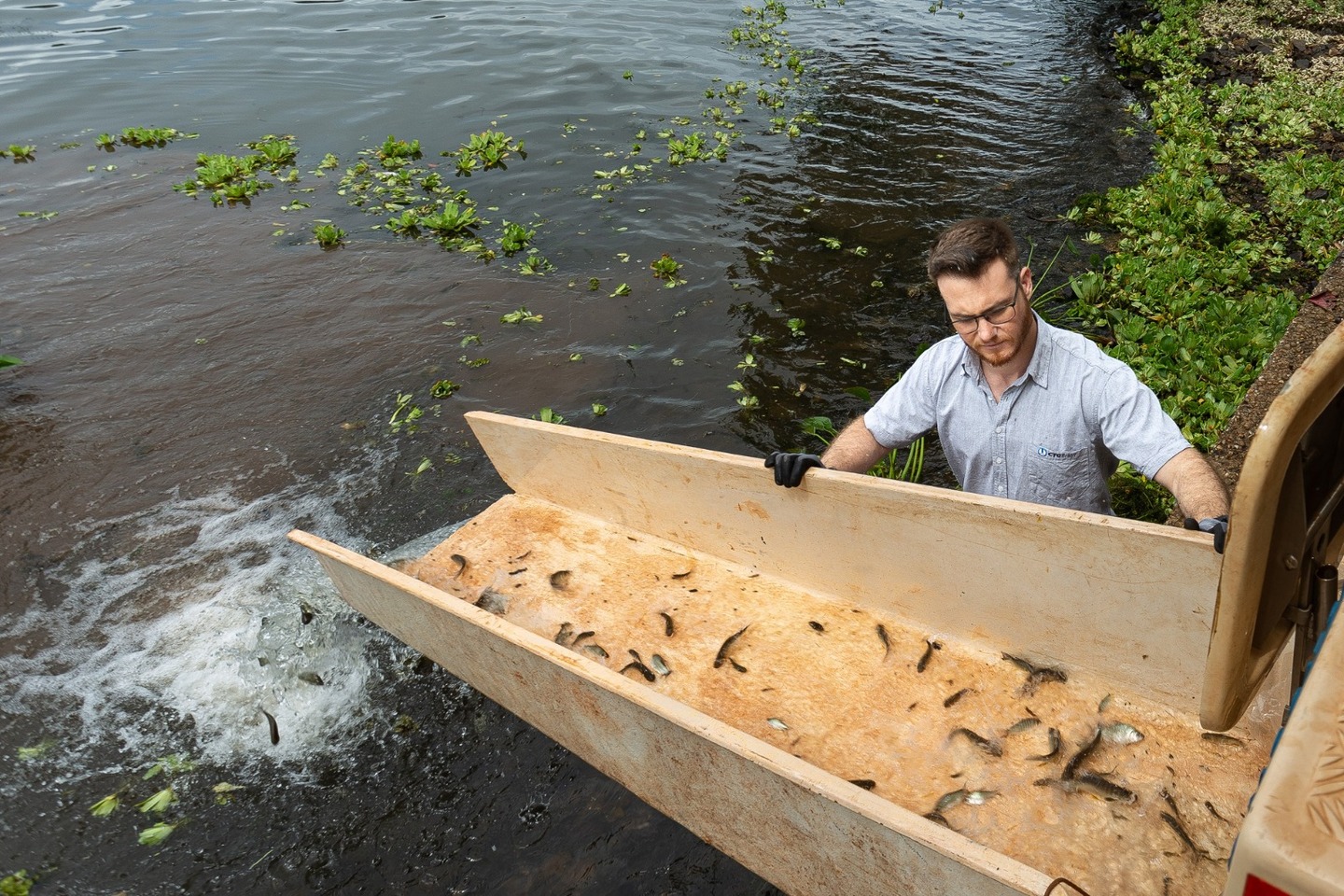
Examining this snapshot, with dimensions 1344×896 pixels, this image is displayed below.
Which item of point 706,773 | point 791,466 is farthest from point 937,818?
point 791,466

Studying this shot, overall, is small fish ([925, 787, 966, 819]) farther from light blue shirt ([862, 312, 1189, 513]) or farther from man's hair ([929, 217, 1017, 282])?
man's hair ([929, 217, 1017, 282])

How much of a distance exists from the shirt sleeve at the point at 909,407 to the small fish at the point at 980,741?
3.98ft

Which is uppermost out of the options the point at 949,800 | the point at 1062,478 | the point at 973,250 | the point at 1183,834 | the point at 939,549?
the point at 973,250

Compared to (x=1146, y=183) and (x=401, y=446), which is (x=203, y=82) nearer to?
(x=401, y=446)

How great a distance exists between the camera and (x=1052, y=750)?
3482mm

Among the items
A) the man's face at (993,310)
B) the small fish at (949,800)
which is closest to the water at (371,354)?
the small fish at (949,800)

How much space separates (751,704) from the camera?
13.0 ft

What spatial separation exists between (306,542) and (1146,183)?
328 inches

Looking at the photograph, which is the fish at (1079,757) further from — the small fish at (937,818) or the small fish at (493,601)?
the small fish at (493,601)

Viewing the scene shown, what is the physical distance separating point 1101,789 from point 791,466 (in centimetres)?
168

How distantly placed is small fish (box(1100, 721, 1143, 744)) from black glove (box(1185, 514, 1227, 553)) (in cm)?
88

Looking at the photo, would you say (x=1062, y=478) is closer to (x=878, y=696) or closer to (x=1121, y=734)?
(x=1121, y=734)

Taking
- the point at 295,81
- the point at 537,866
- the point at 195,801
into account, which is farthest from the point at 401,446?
the point at 295,81

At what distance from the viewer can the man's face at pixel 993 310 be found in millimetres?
3299
